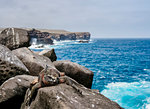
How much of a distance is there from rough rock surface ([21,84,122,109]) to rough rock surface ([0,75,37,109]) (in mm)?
1652

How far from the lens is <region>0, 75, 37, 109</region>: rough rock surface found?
6.68m

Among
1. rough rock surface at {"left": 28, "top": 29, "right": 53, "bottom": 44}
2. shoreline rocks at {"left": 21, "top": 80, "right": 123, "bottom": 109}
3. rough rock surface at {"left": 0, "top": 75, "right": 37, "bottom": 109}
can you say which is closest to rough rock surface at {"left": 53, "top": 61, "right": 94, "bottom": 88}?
rough rock surface at {"left": 0, "top": 75, "right": 37, "bottom": 109}

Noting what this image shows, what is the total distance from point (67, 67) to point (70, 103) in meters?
6.80

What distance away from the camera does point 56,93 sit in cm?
511

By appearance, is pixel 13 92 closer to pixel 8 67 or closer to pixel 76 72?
pixel 8 67

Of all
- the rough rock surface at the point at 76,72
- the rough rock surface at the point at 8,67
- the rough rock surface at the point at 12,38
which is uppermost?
the rough rock surface at the point at 12,38

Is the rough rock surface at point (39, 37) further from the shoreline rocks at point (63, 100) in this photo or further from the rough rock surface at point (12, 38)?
the shoreline rocks at point (63, 100)

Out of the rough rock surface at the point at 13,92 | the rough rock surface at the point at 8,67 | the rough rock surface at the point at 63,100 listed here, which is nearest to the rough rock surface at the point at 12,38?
the rough rock surface at the point at 8,67

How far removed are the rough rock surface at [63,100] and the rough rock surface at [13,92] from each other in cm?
165

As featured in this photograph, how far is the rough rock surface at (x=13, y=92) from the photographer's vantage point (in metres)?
6.68

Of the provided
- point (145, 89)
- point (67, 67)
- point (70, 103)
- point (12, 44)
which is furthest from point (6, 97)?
point (145, 89)

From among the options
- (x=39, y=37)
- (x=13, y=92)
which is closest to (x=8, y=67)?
(x=13, y=92)

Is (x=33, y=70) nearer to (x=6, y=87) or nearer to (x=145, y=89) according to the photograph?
(x=6, y=87)

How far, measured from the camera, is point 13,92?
6836mm
